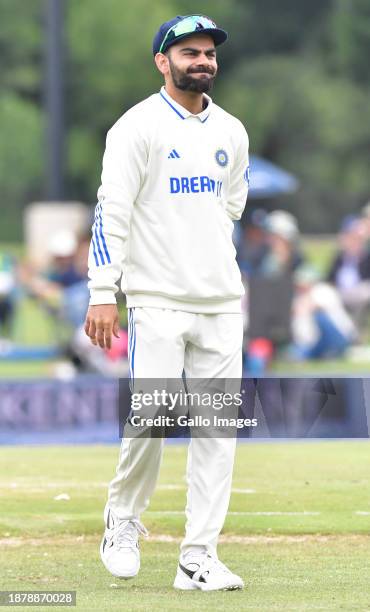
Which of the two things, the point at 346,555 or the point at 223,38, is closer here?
the point at 223,38

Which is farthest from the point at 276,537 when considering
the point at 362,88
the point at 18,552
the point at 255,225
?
the point at 362,88

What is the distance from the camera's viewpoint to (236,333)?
654 cm

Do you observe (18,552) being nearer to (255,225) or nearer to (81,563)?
(81,563)

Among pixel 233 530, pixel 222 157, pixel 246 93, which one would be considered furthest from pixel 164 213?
pixel 246 93

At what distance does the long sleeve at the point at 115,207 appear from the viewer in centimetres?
631

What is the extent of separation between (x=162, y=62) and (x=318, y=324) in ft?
41.1

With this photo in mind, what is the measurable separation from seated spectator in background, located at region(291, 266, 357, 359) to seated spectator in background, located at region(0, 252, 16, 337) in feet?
14.7

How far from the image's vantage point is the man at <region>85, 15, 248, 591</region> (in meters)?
6.36

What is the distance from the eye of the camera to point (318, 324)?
746 inches

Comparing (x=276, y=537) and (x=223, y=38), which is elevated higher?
(x=223, y=38)

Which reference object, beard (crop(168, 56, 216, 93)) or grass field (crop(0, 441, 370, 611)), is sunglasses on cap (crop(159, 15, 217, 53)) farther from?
grass field (crop(0, 441, 370, 611))

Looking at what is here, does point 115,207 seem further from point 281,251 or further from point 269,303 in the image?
point 281,251

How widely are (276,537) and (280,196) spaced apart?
49324mm

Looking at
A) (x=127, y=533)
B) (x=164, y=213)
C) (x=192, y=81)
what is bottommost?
(x=127, y=533)
